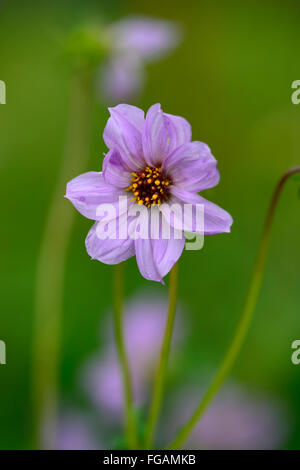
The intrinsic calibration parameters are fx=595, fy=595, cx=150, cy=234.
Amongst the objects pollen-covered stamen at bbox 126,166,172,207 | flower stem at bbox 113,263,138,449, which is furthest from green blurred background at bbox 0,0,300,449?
pollen-covered stamen at bbox 126,166,172,207

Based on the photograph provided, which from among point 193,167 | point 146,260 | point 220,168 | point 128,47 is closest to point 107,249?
point 146,260

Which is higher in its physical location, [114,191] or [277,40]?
[277,40]

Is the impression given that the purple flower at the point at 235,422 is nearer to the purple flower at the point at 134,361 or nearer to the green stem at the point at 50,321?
the purple flower at the point at 134,361

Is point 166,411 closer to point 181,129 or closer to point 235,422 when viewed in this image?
point 235,422

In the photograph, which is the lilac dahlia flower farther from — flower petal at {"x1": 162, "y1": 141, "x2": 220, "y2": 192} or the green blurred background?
the green blurred background

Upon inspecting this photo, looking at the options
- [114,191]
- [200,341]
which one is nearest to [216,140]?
[200,341]

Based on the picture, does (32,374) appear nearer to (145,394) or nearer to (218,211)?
(145,394)
